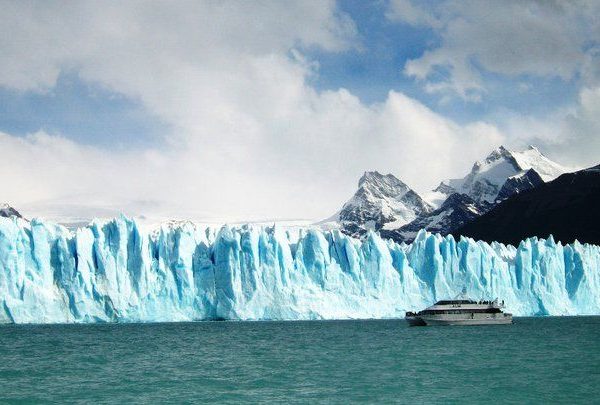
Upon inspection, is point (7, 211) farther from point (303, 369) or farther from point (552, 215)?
point (303, 369)

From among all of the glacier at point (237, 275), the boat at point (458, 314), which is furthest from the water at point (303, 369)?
the boat at point (458, 314)

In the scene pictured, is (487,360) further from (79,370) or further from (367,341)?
(79,370)

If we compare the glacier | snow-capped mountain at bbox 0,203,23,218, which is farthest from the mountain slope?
snow-capped mountain at bbox 0,203,23,218

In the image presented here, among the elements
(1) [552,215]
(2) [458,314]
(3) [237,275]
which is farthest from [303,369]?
(1) [552,215]

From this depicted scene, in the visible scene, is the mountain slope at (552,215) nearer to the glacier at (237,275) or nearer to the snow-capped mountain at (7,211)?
the glacier at (237,275)

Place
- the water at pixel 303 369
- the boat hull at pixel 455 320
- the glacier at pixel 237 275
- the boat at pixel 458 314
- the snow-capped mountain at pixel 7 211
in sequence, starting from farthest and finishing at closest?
the snow-capped mountain at pixel 7 211 → the boat at pixel 458 314 → the boat hull at pixel 455 320 → the glacier at pixel 237 275 → the water at pixel 303 369
